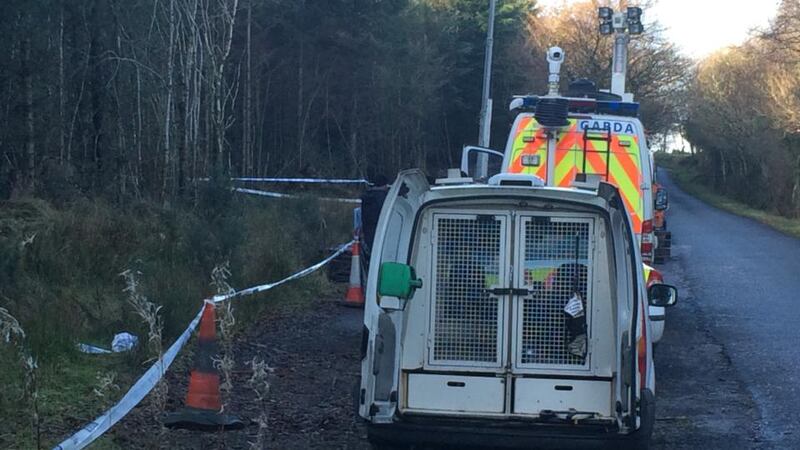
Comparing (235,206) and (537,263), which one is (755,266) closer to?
(235,206)

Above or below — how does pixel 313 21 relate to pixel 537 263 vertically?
above

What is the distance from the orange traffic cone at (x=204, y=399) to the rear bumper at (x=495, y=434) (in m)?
1.68

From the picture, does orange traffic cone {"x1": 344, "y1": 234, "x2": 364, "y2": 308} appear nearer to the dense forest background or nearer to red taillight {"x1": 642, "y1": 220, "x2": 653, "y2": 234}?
the dense forest background

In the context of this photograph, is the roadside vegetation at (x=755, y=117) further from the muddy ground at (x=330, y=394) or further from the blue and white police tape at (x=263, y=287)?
the muddy ground at (x=330, y=394)

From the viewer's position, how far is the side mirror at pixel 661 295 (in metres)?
6.75

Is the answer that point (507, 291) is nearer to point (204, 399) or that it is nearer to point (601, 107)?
point (204, 399)

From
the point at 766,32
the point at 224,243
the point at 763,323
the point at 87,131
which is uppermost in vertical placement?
the point at 766,32

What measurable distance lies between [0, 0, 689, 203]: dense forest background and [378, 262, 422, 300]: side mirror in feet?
29.5

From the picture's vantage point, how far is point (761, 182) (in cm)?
5197

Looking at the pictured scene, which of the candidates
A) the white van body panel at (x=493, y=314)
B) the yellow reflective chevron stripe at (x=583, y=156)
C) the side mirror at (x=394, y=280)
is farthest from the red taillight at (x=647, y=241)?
the side mirror at (x=394, y=280)

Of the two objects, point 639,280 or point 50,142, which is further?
point 50,142

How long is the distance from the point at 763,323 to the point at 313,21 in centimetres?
2895

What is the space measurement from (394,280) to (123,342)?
409 cm

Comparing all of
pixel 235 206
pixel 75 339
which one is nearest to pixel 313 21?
pixel 235 206
